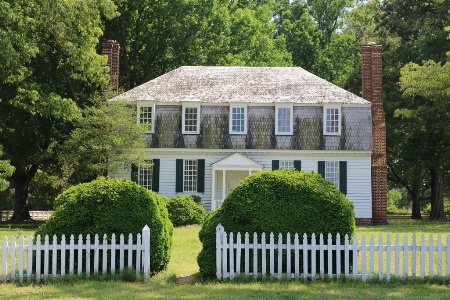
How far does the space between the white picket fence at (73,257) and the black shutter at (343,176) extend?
63.8 ft

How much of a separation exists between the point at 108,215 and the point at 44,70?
22730 millimetres

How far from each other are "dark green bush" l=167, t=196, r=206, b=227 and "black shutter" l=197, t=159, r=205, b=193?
2.74 m

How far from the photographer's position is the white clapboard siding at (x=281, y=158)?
30.9 m

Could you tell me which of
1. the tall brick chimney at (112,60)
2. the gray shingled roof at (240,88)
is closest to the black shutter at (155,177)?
the gray shingled roof at (240,88)

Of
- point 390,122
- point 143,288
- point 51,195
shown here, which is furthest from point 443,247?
point 51,195

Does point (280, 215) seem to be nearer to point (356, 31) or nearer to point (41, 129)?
point (41, 129)

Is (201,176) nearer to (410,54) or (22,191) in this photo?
(22,191)

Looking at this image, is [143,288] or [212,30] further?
[212,30]

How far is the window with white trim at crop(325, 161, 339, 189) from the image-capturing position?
102 ft

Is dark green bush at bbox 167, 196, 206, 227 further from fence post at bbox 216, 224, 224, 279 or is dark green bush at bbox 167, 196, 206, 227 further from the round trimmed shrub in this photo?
fence post at bbox 216, 224, 224, 279

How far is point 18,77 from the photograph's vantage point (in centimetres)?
2869

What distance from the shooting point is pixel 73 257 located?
12.2m

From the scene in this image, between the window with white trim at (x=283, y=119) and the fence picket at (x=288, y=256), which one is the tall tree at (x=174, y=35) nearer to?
the window with white trim at (x=283, y=119)

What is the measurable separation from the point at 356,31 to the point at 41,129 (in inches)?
1268
